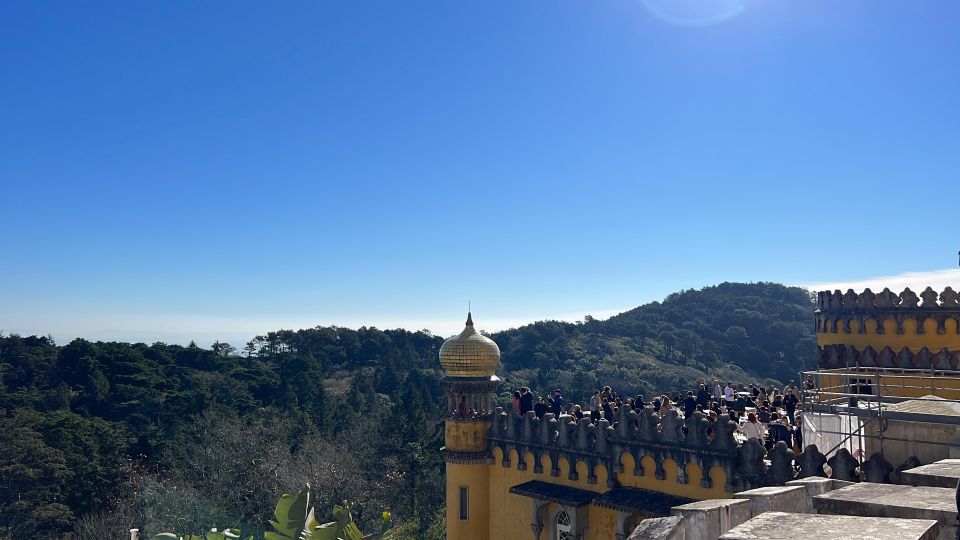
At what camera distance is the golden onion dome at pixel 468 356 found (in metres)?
18.9

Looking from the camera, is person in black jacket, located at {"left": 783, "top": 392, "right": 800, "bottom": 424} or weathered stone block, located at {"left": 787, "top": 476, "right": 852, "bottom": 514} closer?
weathered stone block, located at {"left": 787, "top": 476, "right": 852, "bottom": 514}

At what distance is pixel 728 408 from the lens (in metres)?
18.4

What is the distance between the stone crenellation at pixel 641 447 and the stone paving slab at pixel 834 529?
23.4 ft

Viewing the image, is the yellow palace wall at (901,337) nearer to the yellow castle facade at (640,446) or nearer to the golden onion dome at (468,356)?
the yellow castle facade at (640,446)

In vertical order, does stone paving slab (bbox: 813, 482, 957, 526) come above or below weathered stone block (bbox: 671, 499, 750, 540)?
above

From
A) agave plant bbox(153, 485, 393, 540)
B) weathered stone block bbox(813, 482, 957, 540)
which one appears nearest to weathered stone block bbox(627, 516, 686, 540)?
weathered stone block bbox(813, 482, 957, 540)

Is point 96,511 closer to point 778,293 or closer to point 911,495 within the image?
point 911,495

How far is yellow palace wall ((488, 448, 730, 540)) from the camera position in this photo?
13.7 meters

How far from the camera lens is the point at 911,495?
527 cm

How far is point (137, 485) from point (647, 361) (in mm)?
71584

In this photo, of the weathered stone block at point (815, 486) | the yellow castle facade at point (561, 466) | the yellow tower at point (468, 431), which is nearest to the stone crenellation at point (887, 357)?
the yellow castle facade at point (561, 466)

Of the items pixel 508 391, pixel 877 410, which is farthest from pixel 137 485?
pixel 508 391

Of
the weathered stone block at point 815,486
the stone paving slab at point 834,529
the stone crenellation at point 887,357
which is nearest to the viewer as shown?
the stone paving slab at point 834,529

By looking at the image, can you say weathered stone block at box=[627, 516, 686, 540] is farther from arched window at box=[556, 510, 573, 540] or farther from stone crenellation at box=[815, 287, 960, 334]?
stone crenellation at box=[815, 287, 960, 334]
